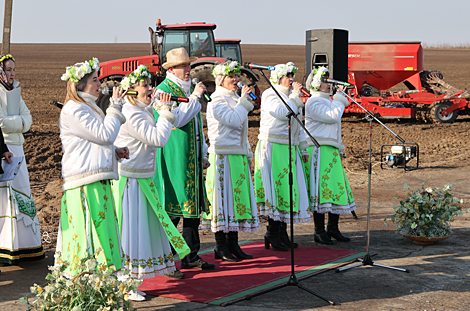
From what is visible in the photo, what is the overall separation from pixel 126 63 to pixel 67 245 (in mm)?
12731

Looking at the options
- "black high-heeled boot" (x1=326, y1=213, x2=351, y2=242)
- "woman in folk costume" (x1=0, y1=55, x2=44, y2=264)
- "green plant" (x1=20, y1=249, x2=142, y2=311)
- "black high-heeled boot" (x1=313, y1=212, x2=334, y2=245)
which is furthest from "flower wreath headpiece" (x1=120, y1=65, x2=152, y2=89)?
"black high-heeled boot" (x1=326, y1=213, x2=351, y2=242)

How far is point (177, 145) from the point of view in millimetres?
5586

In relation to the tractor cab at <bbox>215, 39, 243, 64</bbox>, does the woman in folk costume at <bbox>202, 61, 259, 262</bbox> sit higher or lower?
lower

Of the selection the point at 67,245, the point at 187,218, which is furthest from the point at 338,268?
the point at 67,245

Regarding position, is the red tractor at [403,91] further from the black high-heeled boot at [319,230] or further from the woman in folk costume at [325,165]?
the black high-heeled boot at [319,230]

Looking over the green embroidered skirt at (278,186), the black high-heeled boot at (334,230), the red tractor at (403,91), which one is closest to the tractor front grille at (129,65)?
the red tractor at (403,91)

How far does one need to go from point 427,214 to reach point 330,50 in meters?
4.58

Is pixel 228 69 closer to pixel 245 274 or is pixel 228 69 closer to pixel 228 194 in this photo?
pixel 228 194

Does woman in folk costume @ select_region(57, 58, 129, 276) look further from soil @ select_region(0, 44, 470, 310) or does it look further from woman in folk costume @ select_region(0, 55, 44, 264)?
woman in folk costume @ select_region(0, 55, 44, 264)

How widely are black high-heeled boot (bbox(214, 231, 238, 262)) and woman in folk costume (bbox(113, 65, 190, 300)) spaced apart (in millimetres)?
1062

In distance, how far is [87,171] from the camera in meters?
4.43

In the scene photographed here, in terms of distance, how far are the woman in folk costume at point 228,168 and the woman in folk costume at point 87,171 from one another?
1598mm

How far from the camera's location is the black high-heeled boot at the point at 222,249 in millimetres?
6113

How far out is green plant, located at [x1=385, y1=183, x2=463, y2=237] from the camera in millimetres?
6727
